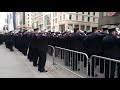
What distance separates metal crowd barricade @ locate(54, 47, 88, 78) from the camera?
26.1ft

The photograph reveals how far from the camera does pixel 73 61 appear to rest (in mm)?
9094

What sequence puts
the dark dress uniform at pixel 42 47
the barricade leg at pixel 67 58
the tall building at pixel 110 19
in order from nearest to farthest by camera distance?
the barricade leg at pixel 67 58
the dark dress uniform at pixel 42 47
the tall building at pixel 110 19

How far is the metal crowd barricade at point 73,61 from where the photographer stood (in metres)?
7.95

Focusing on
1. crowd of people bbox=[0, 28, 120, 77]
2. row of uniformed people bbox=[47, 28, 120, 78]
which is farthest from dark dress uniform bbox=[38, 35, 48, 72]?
Result: row of uniformed people bbox=[47, 28, 120, 78]

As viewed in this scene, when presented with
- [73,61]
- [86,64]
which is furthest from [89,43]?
[86,64]

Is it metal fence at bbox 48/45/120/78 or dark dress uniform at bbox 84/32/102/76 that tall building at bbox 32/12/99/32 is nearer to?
metal fence at bbox 48/45/120/78

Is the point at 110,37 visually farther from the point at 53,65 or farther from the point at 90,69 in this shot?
the point at 53,65

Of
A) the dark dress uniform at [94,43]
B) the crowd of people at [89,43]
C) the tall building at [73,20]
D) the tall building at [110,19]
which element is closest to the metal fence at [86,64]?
the crowd of people at [89,43]

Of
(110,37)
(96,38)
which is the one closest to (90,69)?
(110,37)

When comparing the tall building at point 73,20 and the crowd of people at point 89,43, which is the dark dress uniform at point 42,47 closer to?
the crowd of people at point 89,43

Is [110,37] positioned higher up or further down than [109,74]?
higher up

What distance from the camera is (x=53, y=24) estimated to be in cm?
8425
